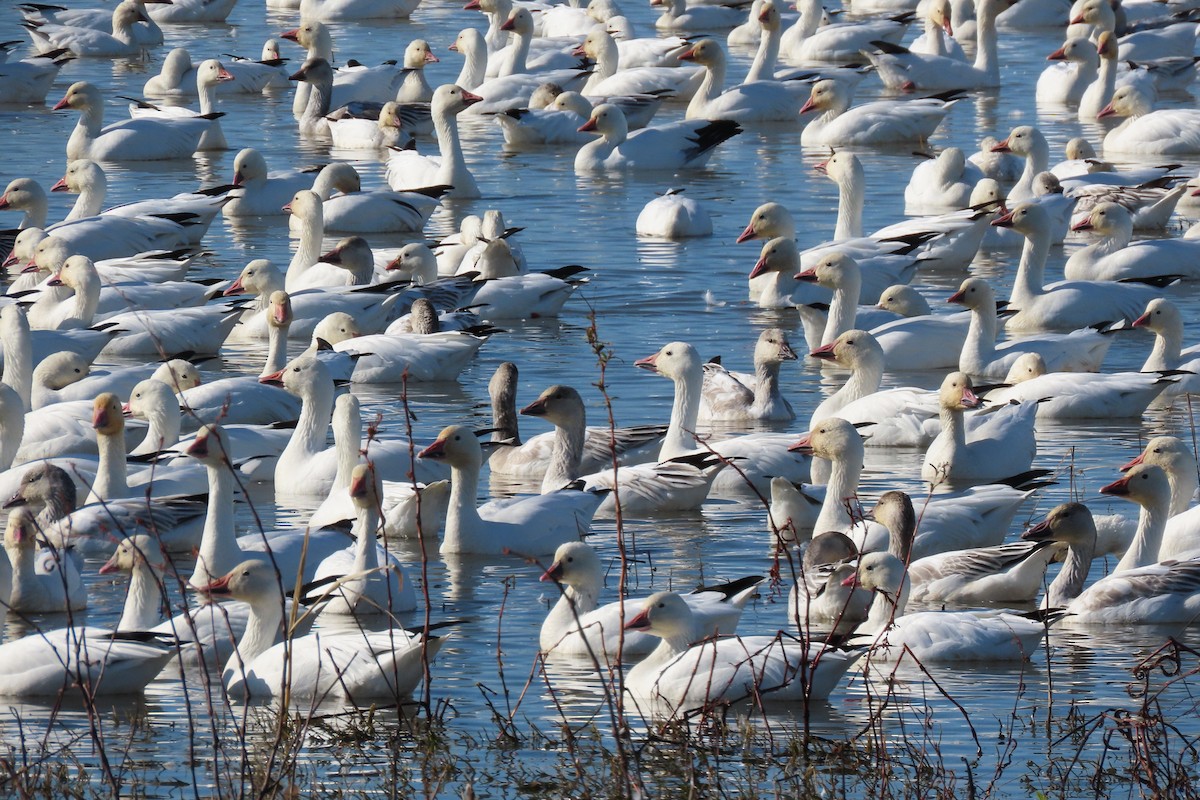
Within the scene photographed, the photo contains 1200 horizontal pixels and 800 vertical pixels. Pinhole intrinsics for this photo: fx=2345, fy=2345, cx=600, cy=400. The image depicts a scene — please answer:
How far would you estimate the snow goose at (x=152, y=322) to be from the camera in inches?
551

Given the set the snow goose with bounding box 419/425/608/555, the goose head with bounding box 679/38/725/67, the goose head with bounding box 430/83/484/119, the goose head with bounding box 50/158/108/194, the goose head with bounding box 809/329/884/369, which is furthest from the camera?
the goose head with bounding box 679/38/725/67

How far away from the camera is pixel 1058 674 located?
329 inches

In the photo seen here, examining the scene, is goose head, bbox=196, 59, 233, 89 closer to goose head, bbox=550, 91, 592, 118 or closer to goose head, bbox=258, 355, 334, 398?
goose head, bbox=550, 91, 592, 118

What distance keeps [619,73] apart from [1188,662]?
1678cm

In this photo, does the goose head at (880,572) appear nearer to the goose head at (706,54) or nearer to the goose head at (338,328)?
the goose head at (338,328)

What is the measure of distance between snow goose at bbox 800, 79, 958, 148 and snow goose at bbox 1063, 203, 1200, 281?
551cm

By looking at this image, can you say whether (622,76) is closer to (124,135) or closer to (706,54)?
(706,54)

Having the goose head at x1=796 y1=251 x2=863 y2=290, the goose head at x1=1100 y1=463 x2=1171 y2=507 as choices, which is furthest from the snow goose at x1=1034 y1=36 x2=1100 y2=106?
the goose head at x1=1100 y1=463 x2=1171 y2=507

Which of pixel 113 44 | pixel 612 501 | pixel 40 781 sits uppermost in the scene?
pixel 40 781

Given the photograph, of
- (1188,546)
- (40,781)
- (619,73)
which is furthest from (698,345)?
(619,73)

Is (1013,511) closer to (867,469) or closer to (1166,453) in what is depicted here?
(1166,453)

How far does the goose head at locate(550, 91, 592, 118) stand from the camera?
73.4ft

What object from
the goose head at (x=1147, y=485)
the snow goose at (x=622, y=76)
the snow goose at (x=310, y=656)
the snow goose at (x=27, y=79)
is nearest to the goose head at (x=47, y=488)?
the snow goose at (x=310, y=656)

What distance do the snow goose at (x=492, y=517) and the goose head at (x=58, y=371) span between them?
336 centimetres
